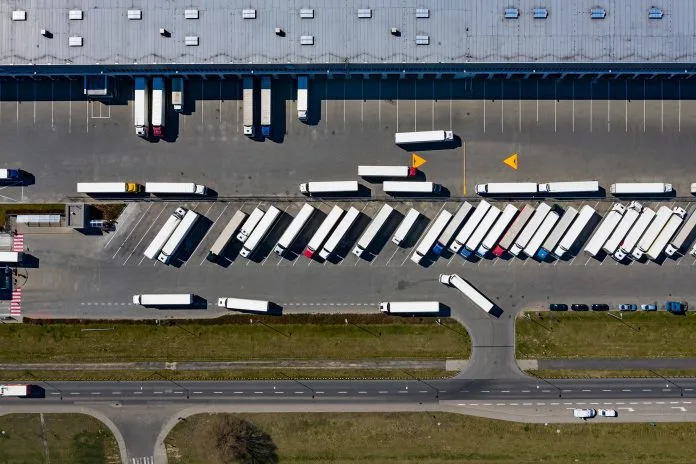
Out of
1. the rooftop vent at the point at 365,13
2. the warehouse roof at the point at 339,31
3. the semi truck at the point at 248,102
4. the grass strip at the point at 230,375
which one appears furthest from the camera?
the grass strip at the point at 230,375

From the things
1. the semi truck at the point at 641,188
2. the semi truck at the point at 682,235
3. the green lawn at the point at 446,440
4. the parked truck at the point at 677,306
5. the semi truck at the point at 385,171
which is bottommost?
the green lawn at the point at 446,440

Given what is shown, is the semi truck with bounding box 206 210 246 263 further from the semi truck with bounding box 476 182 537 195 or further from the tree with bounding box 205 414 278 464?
the semi truck with bounding box 476 182 537 195

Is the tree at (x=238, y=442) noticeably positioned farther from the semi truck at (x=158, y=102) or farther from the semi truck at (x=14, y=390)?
the semi truck at (x=158, y=102)

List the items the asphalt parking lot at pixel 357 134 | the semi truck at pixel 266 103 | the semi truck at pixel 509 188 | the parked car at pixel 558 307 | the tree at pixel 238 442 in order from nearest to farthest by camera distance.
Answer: the tree at pixel 238 442, the semi truck at pixel 509 188, the semi truck at pixel 266 103, the parked car at pixel 558 307, the asphalt parking lot at pixel 357 134

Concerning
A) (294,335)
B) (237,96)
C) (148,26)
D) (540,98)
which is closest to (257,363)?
(294,335)

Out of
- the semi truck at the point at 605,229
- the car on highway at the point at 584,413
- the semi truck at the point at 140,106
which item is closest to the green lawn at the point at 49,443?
the semi truck at the point at 140,106

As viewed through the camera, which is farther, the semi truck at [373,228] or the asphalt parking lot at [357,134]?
the asphalt parking lot at [357,134]

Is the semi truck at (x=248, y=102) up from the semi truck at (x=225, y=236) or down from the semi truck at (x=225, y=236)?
up

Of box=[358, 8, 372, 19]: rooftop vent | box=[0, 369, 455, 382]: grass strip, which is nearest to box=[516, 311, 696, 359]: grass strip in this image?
box=[0, 369, 455, 382]: grass strip

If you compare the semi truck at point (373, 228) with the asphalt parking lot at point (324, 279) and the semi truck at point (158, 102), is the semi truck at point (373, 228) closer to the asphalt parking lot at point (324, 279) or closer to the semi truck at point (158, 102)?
the asphalt parking lot at point (324, 279)
